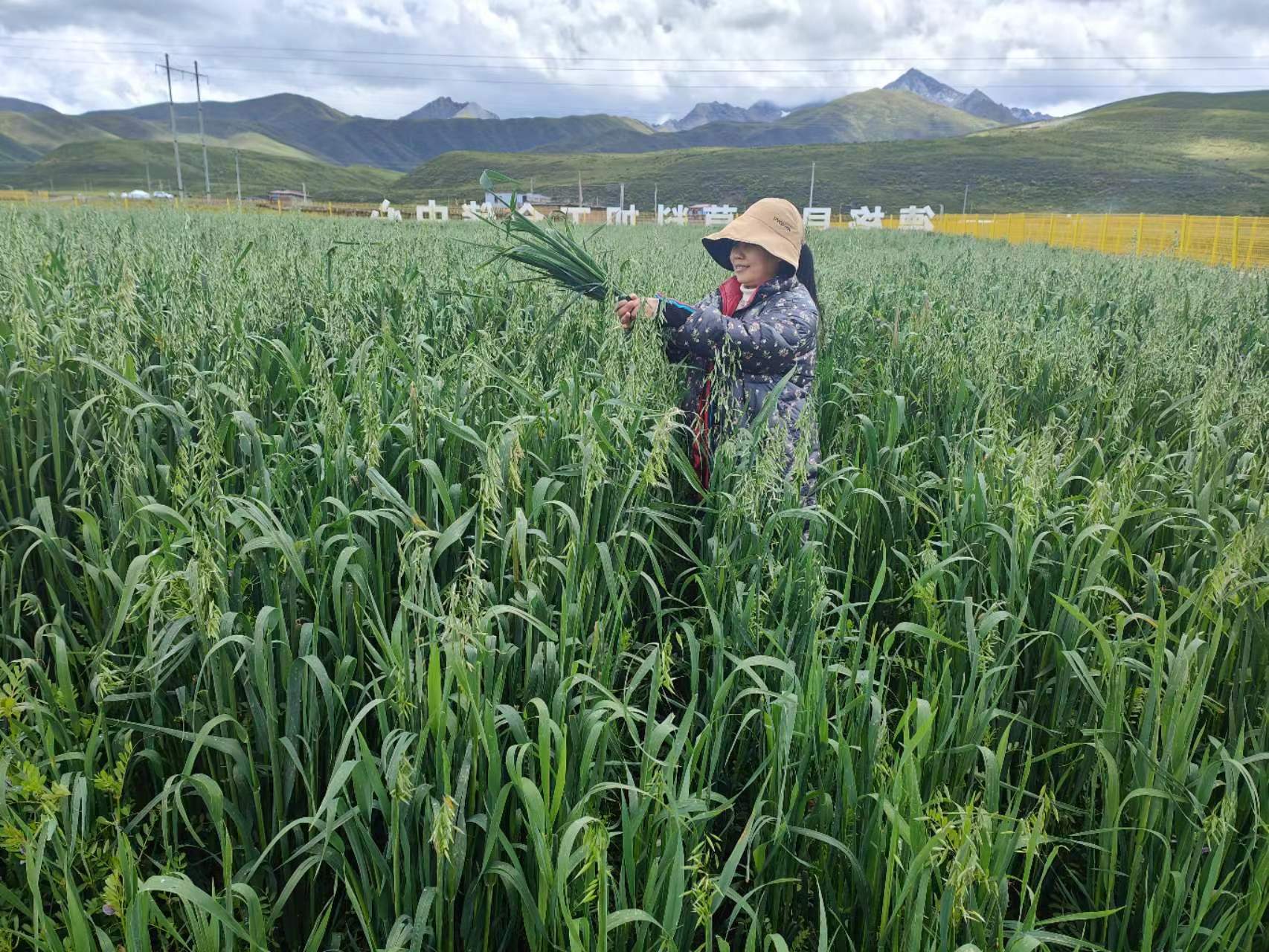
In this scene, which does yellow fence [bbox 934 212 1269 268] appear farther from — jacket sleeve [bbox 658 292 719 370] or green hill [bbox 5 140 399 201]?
green hill [bbox 5 140 399 201]

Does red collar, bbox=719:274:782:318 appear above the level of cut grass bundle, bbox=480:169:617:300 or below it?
below

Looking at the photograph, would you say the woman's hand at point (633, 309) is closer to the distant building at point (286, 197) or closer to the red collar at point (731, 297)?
the red collar at point (731, 297)

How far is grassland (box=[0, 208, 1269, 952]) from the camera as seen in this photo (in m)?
1.33

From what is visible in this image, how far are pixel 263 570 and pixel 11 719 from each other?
0.50 meters

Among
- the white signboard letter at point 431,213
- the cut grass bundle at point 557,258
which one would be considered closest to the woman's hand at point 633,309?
the cut grass bundle at point 557,258

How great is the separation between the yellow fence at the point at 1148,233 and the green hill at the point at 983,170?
46194 millimetres

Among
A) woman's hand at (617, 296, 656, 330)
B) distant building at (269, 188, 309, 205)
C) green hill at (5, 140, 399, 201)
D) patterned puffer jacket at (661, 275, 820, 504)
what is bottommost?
patterned puffer jacket at (661, 275, 820, 504)

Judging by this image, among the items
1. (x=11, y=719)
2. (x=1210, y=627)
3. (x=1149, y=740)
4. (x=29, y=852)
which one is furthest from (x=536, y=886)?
(x=1210, y=627)

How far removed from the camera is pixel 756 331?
123 inches

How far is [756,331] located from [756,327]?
17 millimetres

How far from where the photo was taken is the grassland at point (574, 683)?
1333 mm

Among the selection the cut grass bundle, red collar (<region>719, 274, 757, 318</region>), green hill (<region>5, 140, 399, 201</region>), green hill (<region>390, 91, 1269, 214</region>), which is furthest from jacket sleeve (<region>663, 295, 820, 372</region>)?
green hill (<region>5, 140, 399, 201</region>)

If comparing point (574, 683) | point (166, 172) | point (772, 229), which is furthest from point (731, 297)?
point (166, 172)

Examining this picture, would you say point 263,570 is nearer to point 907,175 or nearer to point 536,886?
point 536,886
